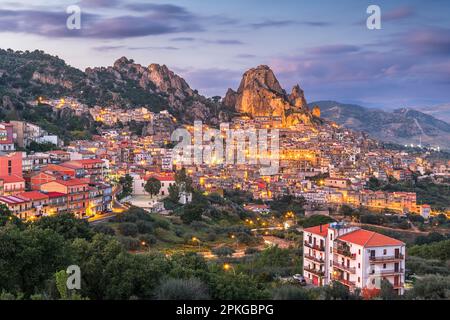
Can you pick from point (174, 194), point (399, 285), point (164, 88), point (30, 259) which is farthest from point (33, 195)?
point (164, 88)

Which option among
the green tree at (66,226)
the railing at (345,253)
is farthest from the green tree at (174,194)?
the railing at (345,253)

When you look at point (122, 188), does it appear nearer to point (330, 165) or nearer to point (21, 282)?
point (21, 282)

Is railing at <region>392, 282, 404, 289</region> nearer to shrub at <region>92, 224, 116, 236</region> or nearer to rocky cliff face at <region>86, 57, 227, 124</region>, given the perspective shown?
shrub at <region>92, 224, 116, 236</region>

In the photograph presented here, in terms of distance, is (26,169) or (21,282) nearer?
(21,282)

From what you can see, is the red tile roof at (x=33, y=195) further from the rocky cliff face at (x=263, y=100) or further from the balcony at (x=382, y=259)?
the rocky cliff face at (x=263, y=100)

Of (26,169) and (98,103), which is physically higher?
(98,103)
